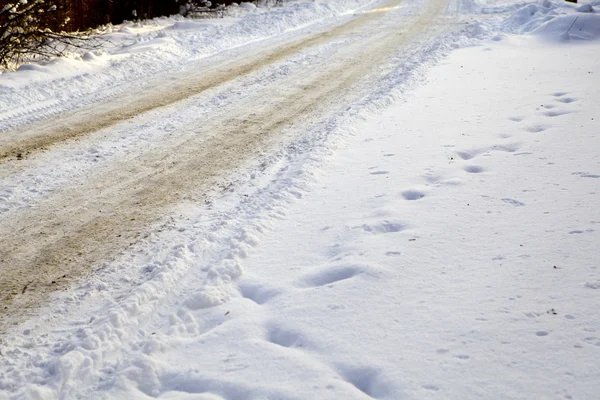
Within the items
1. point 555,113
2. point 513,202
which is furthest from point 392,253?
point 555,113

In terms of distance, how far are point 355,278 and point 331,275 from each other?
19cm

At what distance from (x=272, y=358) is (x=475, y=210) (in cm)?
248

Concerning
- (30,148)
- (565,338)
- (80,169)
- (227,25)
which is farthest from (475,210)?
(227,25)

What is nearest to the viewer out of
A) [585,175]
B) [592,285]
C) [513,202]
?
[592,285]

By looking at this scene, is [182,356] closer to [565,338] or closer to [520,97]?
[565,338]

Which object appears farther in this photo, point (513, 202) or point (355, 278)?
point (513, 202)

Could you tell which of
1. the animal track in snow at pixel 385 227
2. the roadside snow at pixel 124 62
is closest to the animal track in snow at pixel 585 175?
the animal track in snow at pixel 385 227

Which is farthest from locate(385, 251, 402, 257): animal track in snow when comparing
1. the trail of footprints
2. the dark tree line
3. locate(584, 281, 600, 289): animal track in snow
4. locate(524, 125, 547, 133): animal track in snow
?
the dark tree line

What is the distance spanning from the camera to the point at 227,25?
15.5 m

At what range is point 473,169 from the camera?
545cm

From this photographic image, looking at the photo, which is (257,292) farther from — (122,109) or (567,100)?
(567,100)

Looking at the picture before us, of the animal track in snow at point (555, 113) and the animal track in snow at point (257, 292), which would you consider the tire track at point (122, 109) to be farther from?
the animal track in snow at point (555, 113)

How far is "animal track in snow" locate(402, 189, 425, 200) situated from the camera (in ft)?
16.1

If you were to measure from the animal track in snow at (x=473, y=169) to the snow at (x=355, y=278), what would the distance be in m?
0.03
